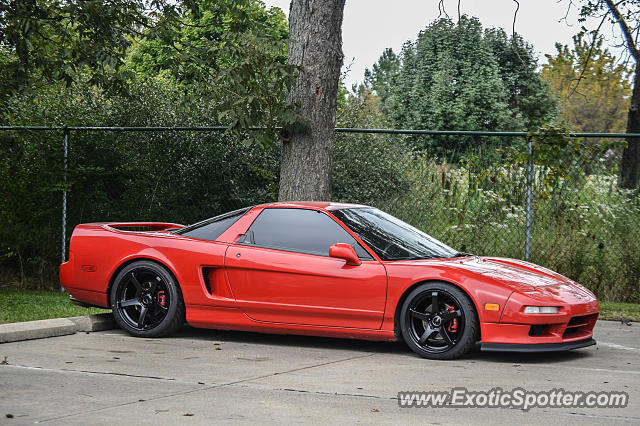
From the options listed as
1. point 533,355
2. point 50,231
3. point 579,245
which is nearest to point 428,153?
point 579,245

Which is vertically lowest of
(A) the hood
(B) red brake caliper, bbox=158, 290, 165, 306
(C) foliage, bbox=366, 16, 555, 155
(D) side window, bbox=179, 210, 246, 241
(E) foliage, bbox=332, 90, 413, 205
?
(B) red brake caliper, bbox=158, 290, 165, 306

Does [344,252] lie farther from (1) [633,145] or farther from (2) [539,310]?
(1) [633,145]

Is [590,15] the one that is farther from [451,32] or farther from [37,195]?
[451,32]

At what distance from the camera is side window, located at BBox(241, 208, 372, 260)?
776 cm

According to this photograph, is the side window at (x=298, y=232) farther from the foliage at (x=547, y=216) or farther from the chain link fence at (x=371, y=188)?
the foliage at (x=547, y=216)

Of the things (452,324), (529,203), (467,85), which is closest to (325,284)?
(452,324)

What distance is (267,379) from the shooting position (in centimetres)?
617

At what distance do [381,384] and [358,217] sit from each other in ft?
7.95

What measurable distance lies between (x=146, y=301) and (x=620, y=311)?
19.2 ft

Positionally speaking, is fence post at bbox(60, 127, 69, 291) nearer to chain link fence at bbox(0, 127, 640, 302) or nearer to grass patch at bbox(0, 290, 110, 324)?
chain link fence at bbox(0, 127, 640, 302)

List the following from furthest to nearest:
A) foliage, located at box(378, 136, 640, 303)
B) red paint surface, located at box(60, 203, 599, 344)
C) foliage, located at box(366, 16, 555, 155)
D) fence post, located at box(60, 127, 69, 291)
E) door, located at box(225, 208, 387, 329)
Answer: foliage, located at box(366, 16, 555, 155) → fence post, located at box(60, 127, 69, 291) → foliage, located at box(378, 136, 640, 303) → door, located at box(225, 208, 387, 329) → red paint surface, located at box(60, 203, 599, 344)

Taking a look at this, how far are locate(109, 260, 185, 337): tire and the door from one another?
26.1 inches

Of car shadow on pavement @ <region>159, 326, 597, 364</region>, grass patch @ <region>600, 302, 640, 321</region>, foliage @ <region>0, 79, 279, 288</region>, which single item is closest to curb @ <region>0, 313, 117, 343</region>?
car shadow on pavement @ <region>159, 326, 597, 364</region>

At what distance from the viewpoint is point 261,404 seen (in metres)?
5.30
